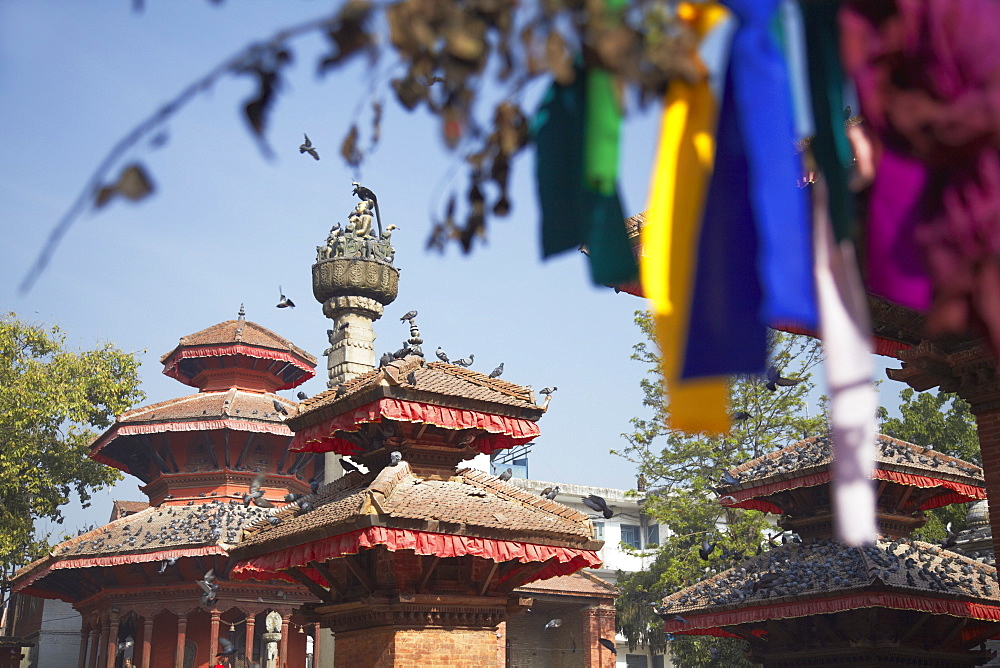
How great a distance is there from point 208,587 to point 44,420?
503 inches

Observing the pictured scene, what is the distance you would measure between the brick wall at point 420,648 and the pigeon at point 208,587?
948 centimetres

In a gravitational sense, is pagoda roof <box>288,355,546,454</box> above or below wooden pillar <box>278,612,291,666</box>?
above

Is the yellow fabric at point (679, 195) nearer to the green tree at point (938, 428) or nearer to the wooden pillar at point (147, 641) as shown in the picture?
the wooden pillar at point (147, 641)

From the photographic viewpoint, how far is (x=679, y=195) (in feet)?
12.7

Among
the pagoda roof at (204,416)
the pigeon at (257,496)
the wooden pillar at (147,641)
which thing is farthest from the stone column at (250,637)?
the pagoda roof at (204,416)

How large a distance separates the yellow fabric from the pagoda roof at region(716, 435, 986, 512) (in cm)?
1586

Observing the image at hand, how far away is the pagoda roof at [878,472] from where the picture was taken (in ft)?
60.9

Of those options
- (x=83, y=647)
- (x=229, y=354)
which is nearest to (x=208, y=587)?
(x=83, y=647)

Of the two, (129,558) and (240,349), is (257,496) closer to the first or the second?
(129,558)

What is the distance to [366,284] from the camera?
20.9 metres

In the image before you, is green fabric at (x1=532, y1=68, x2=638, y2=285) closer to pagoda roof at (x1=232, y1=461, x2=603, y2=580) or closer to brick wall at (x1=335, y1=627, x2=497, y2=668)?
pagoda roof at (x1=232, y1=461, x2=603, y2=580)

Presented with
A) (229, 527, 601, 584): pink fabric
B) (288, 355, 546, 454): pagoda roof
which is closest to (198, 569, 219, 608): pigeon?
(229, 527, 601, 584): pink fabric

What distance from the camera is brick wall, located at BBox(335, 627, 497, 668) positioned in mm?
13188

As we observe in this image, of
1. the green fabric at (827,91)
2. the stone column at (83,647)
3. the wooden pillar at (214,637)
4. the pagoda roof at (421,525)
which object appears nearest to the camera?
the green fabric at (827,91)
